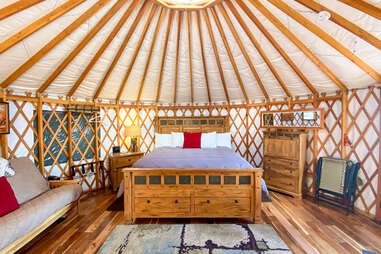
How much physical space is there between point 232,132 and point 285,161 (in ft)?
5.17

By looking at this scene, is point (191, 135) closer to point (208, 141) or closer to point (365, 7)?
point (208, 141)

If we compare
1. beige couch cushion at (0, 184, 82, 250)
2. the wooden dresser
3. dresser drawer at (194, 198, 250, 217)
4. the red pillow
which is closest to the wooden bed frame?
dresser drawer at (194, 198, 250, 217)

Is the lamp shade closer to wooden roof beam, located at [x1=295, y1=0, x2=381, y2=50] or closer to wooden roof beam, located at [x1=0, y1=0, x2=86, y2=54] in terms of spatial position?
wooden roof beam, located at [x1=0, y1=0, x2=86, y2=54]

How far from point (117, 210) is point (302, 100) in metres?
4.27

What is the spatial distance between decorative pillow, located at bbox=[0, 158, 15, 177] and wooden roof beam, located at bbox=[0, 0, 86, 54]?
4.74ft

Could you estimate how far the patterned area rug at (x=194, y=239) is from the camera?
1.87m

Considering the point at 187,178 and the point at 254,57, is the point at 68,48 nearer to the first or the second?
the point at 187,178

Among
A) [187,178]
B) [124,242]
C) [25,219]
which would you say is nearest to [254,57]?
[187,178]

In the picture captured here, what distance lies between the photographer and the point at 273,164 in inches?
136

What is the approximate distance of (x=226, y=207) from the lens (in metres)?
2.35

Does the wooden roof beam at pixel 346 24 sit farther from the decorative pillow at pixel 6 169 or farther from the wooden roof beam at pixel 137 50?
the decorative pillow at pixel 6 169

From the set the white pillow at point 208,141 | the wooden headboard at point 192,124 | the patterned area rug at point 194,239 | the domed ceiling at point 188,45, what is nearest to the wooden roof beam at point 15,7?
the domed ceiling at point 188,45

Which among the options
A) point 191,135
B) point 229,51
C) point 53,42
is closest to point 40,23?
point 53,42

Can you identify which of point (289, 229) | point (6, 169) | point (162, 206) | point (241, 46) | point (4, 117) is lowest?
point (289, 229)
